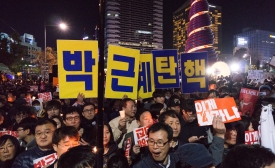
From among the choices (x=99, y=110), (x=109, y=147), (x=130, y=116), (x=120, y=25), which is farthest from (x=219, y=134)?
(x=120, y=25)

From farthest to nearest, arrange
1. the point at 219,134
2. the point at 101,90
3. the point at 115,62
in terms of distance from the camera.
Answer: the point at 115,62 < the point at 219,134 < the point at 101,90

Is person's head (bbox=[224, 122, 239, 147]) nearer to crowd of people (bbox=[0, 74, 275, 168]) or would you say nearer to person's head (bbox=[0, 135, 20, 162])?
crowd of people (bbox=[0, 74, 275, 168])

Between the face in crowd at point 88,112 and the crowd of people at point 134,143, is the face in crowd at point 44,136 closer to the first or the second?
the crowd of people at point 134,143

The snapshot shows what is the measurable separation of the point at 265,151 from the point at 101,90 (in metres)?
1.29

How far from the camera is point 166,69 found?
8.43m

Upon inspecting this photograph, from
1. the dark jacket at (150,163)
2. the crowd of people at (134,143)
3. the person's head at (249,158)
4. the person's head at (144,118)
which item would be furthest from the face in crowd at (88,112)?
the person's head at (249,158)

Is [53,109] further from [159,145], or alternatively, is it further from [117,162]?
[159,145]

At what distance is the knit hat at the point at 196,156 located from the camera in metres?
2.85

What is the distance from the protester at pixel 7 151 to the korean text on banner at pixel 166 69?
191 inches

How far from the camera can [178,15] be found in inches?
6900

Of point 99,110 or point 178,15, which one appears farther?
point 178,15

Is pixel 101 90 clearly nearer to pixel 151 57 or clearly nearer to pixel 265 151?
pixel 265 151

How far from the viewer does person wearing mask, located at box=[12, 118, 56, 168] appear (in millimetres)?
3891

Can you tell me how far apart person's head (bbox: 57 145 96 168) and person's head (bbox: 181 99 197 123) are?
3.56m
